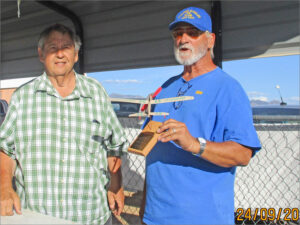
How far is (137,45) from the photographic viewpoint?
388 centimetres

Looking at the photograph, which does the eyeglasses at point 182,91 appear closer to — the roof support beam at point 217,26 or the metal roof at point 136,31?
the roof support beam at point 217,26

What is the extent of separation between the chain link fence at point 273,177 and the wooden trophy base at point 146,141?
142 cm

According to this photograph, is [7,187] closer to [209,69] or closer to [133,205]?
[209,69]

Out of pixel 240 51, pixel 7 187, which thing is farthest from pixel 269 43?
pixel 7 187

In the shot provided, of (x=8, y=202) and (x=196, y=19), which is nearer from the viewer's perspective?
(x=8, y=202)

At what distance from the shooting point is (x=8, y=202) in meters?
1.26

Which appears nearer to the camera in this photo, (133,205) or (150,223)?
Answer: (150,223)

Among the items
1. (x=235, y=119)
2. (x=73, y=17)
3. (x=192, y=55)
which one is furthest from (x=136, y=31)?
(x=235, y=119)

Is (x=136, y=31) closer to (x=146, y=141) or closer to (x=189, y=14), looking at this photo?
(x=189, y=14)

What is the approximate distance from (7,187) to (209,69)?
1.33m

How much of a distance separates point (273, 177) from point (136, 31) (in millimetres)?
2785

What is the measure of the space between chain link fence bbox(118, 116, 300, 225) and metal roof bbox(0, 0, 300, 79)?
115 cm

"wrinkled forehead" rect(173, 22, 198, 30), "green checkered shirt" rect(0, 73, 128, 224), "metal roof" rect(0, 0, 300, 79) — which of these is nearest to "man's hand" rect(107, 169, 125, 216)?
"green checkered shirt" rect(0, 73, 128, 224)
